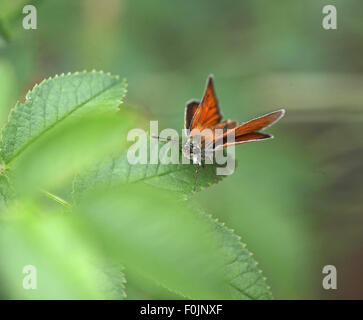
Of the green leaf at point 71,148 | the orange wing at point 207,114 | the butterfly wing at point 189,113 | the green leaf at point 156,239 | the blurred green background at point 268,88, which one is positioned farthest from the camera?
the blurred green background at point 268,88

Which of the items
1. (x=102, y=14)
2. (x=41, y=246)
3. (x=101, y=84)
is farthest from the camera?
(x=102, y=14)

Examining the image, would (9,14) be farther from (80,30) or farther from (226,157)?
(80,30)

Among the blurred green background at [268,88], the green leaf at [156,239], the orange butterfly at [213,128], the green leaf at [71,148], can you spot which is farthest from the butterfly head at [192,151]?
the blurred green background at [268,88]

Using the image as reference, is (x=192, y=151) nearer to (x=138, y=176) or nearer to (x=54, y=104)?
(x=138, y=176)

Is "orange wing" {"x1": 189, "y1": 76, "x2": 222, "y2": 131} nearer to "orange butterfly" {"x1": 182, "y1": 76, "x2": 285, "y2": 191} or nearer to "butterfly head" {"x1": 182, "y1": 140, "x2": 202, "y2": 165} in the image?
"orange butterfly" {"x1": 182, "y1": 76, "x2": 285, "y2": 191}

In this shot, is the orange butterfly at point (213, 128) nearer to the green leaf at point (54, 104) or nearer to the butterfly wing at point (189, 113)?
the butterfly wing at point (189, 113)

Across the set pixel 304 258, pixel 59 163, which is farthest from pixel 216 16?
pixel 59 163

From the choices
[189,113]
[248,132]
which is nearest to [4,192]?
[248,132]
